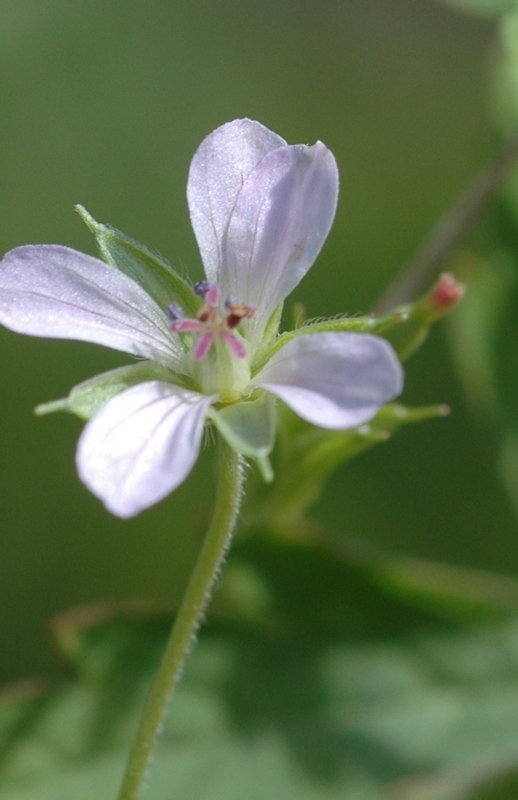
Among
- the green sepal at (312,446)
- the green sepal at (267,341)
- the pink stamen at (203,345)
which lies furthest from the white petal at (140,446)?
the green sepal at (312,446)

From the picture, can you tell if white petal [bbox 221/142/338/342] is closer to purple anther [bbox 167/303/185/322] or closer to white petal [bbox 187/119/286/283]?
white petal [bbox 187/119/286/283]

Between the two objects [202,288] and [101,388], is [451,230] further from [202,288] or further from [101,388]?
[101,388]

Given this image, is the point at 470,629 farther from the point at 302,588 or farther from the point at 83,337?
the point at 83,337

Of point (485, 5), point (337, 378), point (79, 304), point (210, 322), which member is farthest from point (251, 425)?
point (485, 5)

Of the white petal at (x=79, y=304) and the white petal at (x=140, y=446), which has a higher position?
the white petal at (x=79, y=304)

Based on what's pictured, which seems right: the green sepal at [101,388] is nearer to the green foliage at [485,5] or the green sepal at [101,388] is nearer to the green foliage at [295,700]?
the green foliage at [295,700]

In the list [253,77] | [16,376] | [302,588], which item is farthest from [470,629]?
[253,77]
